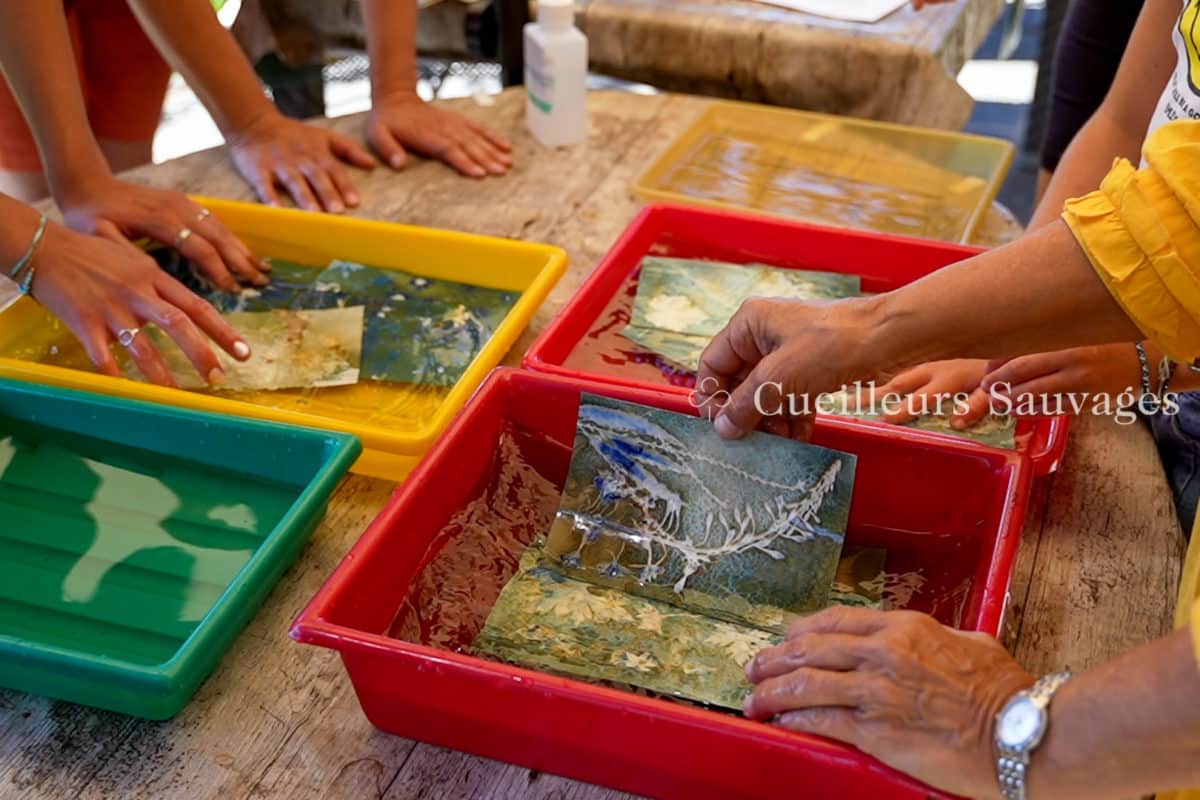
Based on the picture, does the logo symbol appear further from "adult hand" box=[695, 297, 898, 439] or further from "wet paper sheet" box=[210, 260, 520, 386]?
"wet paper sheet" box=[210, 260, 520, 386]

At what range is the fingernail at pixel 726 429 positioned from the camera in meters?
0.88

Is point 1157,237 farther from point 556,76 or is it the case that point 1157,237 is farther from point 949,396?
point 556,76

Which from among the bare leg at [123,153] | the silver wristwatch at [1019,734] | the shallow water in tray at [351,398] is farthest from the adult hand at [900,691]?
the bare leg at [123,153]

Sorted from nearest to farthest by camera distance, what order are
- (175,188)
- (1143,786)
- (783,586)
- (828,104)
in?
(1143,786) < (783,586) < (175,188) < (828,104)

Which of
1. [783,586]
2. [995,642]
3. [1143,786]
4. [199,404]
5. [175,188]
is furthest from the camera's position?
[175,188]

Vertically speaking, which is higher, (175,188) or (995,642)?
(995,642)

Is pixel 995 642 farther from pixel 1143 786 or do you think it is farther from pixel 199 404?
pixel 199 404

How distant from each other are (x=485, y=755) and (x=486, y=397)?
1.01 ft

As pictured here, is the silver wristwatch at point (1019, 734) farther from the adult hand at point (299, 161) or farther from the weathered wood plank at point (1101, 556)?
the adult hand at point (299, 161)

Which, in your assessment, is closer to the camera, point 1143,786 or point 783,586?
point 1143,786

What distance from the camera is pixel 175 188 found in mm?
1438

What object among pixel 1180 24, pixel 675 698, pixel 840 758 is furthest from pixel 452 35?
pixel 840 758

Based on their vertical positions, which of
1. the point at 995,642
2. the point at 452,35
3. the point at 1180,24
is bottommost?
the point at 452,35

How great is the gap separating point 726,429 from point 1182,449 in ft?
1.43
